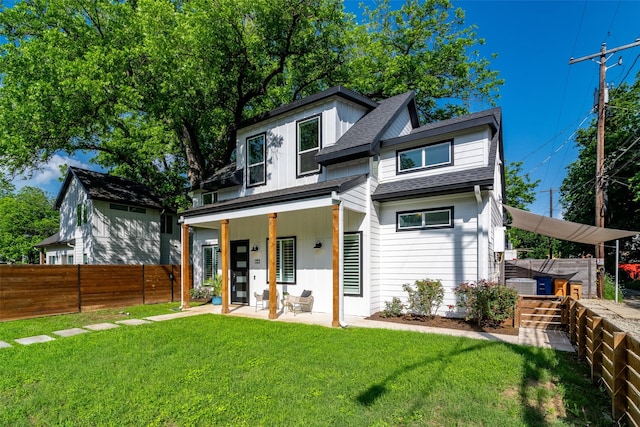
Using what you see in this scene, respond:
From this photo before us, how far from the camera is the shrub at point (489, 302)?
23.6 ft

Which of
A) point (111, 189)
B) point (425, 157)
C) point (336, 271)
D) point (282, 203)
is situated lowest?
point (336, 271)

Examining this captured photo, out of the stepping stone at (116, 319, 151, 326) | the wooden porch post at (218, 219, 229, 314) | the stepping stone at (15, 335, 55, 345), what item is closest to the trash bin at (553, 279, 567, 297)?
the wooden porch post at (218, 219, 229, 314)

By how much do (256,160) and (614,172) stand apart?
17014 mm

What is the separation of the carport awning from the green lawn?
17.8ft

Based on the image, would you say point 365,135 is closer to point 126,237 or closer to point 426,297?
point 426,297

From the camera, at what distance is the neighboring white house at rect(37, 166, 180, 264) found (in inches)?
675

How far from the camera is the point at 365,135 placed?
9.23 m

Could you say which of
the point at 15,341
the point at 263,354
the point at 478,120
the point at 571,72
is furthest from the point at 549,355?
the point at 571,72

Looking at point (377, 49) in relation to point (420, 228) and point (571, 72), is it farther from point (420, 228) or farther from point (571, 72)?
point (420, 228)

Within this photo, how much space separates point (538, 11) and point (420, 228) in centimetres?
913

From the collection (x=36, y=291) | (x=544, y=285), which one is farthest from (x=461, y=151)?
(x=36, y=291)

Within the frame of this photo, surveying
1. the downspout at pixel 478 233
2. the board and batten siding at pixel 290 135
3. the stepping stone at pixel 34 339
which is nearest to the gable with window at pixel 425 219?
the downspout at pixel 478 233

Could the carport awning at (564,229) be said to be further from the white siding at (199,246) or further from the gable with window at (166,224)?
the gable with window at (166,224)

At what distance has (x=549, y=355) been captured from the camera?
5324mm
